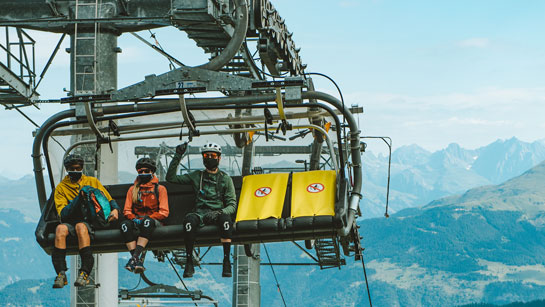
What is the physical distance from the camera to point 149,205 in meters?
12.4

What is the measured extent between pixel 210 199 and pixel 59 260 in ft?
6.71

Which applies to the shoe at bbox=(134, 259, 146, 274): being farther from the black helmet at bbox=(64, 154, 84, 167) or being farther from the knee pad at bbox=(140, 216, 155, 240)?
the black helmet at bbox=(64, 154, 84, 167)

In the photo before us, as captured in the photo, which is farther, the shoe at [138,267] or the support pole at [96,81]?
the support pole at [96,81]

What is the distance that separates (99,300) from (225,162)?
26.3 feet

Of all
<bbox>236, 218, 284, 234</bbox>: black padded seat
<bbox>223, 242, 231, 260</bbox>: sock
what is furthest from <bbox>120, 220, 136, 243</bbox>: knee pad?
<bbox>236, 218, 284, 234</bbox>: black padded seat

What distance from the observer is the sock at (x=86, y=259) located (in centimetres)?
1168

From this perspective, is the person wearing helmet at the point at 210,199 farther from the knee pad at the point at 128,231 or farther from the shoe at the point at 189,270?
the knee pad at the point at 128,231

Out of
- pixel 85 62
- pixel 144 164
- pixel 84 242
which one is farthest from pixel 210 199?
pixel 85 62

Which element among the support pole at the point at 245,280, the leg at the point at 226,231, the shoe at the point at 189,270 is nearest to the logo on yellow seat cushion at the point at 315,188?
the leg at the point at 226,231

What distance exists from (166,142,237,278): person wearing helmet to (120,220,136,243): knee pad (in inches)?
27.2

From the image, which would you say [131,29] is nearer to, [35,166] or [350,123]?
[35,166]

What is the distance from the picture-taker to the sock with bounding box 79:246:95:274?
38.3ft

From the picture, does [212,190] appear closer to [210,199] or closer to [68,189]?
[210,199]

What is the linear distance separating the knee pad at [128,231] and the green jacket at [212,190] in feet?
2.53
